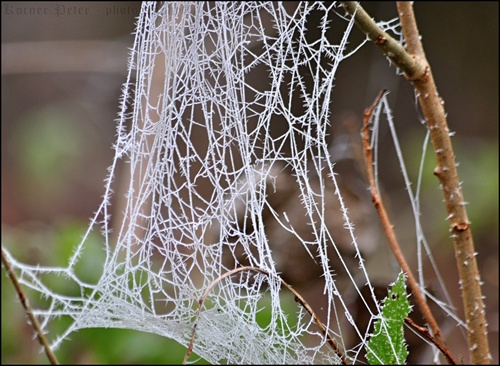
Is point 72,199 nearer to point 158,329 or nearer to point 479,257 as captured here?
point 479,257

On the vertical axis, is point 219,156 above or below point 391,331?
above

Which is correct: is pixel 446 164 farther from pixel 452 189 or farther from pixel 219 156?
pixel 219 156

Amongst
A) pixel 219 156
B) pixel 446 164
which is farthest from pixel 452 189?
pixel 219 156

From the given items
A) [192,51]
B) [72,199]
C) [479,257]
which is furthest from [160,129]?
[72,199]

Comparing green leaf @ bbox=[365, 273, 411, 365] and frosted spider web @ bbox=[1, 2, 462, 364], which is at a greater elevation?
frosted spider web @ bbox=[1, 2, 462, 364]

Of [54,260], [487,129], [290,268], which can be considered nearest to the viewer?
[290,268]

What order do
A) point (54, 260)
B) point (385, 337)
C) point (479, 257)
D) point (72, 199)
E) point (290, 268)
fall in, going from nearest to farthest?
point (385, 337)
point (290, 268)
point (54, 260)
point (479, 257)
point (72, 199)
